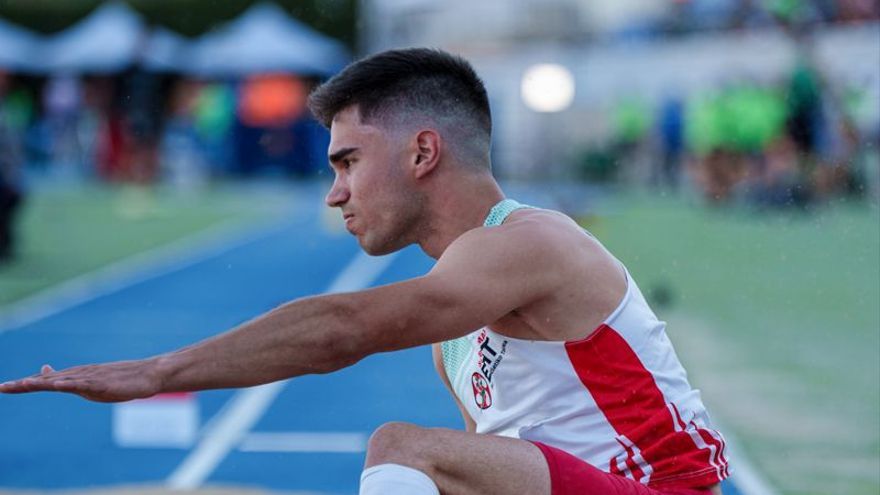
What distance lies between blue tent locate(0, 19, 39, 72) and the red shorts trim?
100 feet

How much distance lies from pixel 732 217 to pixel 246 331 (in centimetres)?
1670

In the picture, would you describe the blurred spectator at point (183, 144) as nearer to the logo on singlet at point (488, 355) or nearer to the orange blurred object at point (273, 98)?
the orange blurred object at point (273, 98)

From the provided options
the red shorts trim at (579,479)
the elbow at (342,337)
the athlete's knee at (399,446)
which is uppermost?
the elbow at (342,337)

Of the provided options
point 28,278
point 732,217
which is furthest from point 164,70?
point 28,278

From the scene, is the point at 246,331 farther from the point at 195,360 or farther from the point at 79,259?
the point at 79,259

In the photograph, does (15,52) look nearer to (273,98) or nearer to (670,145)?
(273,98)

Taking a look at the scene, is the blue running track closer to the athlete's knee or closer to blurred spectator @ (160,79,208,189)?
the athlete's knee

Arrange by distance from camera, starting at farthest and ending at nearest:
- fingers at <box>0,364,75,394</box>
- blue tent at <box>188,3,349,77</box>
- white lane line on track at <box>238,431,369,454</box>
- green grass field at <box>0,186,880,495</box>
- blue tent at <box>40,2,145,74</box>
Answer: blue tent at <box>40,2,145,74</box>
blue tent at <box>188,3,349,77</box>
green grass field at <box>0,186,880,495</box>
white lane line on track at <box>238,431,369,454</box>
fingers at <box>0,364,75,394</box>

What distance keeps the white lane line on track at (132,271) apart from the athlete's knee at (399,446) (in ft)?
23.6

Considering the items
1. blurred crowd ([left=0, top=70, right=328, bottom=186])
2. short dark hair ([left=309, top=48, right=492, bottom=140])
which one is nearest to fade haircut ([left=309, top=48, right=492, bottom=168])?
short dark hair ([left=309, top=48, right=492, bottom=140])

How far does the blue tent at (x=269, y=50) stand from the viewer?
89.7 ft

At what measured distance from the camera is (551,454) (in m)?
2.44

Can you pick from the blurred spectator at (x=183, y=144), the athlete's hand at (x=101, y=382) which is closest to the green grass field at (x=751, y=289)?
the athlete's hand at (x=101, y=382)

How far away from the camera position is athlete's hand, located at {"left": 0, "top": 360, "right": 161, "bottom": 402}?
2240 millimetres
